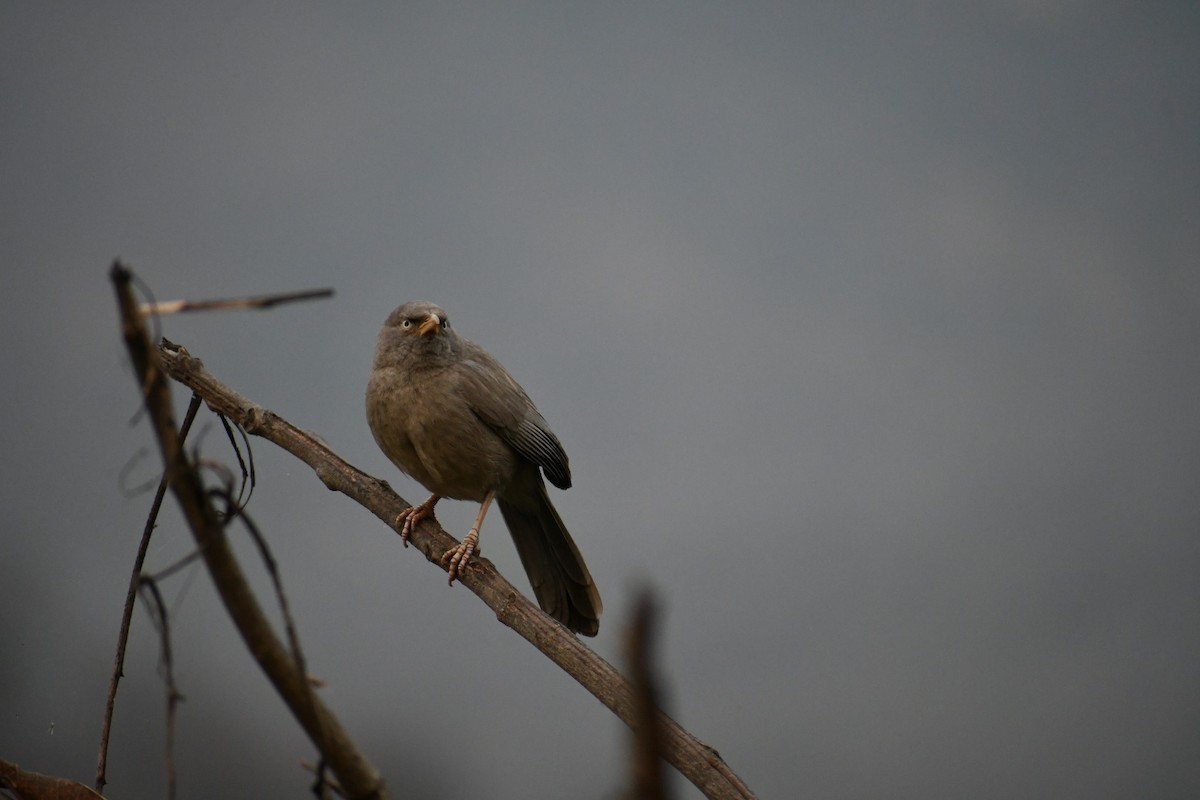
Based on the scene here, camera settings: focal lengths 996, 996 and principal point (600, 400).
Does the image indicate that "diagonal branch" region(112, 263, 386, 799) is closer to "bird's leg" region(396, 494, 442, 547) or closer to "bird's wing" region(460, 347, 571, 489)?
"bird's leg" region(396, 494, 442, 547)

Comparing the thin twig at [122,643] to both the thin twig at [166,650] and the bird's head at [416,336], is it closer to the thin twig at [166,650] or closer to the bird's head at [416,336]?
the thin twig at [166,650]

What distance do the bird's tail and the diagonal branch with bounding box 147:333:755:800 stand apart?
0.67 meters

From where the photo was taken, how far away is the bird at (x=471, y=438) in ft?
13.4

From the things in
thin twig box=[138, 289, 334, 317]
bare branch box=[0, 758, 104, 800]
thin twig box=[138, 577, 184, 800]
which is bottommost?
bare branch box=[0, 758, 104, 800]

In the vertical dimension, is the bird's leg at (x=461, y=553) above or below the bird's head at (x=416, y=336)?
below

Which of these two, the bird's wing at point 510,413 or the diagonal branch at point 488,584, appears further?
the bird's wing at point 510,413

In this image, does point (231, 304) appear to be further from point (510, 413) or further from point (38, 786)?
point (510, 413)

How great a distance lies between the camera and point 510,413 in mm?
4219

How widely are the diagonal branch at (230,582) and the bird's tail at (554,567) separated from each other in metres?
2.99

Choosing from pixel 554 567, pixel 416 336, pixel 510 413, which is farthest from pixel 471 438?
pixel 554 567

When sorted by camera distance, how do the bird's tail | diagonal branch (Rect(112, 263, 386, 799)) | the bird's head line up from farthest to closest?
the bird's tail → the bird's head → diagonal branch (Rect(112, 263, 386, 799))

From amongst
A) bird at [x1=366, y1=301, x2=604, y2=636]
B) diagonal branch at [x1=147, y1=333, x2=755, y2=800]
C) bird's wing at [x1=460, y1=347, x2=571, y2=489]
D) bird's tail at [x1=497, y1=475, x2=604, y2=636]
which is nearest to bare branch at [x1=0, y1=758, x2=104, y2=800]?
diagonal branch at [x1=147, y1=333, x2=755, y2=800]

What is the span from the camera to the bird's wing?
4.17 metres

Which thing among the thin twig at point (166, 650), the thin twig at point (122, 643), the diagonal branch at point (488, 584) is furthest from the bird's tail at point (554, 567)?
the thin twig at point (166, 650)
